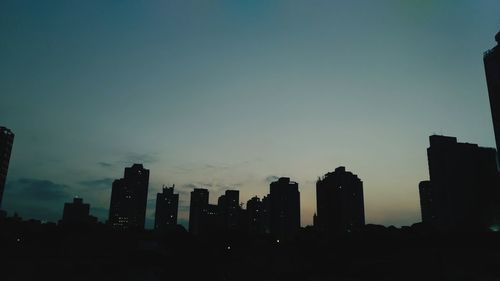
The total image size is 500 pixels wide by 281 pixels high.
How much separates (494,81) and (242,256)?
326 feet

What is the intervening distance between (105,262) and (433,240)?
47.4 metres

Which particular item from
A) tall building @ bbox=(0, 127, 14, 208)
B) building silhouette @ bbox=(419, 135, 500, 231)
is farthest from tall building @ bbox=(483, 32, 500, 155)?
tall building @ bbox=(0, 127, 14, 208)

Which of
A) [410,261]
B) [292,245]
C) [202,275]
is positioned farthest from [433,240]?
[202,275]

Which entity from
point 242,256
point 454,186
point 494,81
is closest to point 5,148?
point 242,256

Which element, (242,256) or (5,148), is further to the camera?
(5,148)

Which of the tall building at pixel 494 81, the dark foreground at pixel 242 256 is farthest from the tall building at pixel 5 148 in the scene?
the tall building at pixel 494 81

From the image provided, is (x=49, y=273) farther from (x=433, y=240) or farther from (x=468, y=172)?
(x=468, y=172)

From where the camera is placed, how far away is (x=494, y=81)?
403ft

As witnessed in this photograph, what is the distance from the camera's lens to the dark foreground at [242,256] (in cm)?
4747

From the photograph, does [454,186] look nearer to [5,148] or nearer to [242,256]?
[242,256]

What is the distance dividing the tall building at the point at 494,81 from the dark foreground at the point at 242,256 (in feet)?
214

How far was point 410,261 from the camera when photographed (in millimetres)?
50625

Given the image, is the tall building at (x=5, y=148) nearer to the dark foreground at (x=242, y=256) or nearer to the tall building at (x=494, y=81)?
the dark foreground at (x=242, y=256)

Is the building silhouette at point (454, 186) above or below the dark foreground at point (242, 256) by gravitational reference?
above
